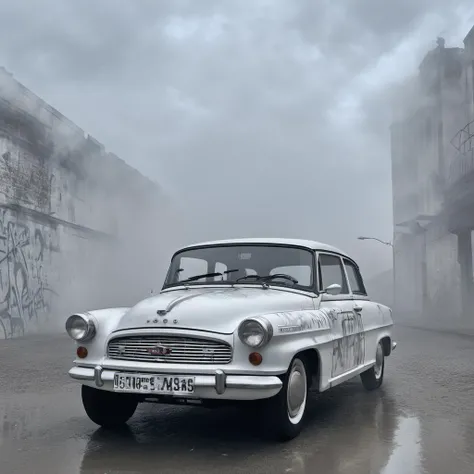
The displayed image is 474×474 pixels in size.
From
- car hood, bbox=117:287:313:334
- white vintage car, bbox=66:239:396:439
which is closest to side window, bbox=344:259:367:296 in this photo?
white vintage car, bbox=66:239:396:439

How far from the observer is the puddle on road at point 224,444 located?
139 inches

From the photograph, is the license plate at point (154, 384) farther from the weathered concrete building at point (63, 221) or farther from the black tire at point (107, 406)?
the weathered concrete building at point (63, 221)

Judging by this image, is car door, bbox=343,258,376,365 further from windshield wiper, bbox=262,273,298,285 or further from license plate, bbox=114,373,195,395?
license plate, bbox=114,373,195,395

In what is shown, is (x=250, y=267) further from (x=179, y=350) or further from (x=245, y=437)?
(x=245, y=437)

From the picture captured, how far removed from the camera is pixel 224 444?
402 centimetres

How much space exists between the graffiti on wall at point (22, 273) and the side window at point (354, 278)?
36.6ft

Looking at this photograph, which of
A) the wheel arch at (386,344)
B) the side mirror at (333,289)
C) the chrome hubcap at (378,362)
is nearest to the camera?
the side mirror at (333,289)

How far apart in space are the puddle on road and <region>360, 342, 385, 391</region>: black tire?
29.4 inches

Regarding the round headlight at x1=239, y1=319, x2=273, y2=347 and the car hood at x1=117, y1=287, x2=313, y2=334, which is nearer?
the round headlight at x1=239, y1=319, x2=273, y2=347

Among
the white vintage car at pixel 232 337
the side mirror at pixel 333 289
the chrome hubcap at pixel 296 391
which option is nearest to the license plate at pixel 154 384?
the white vintage car at pixel 232 337

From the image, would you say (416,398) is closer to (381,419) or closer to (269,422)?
(381,419)

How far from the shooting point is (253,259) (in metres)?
5.03

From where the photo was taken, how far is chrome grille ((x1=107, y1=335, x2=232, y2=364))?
3.82 meters

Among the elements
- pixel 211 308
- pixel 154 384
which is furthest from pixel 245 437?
pixel 211 308
